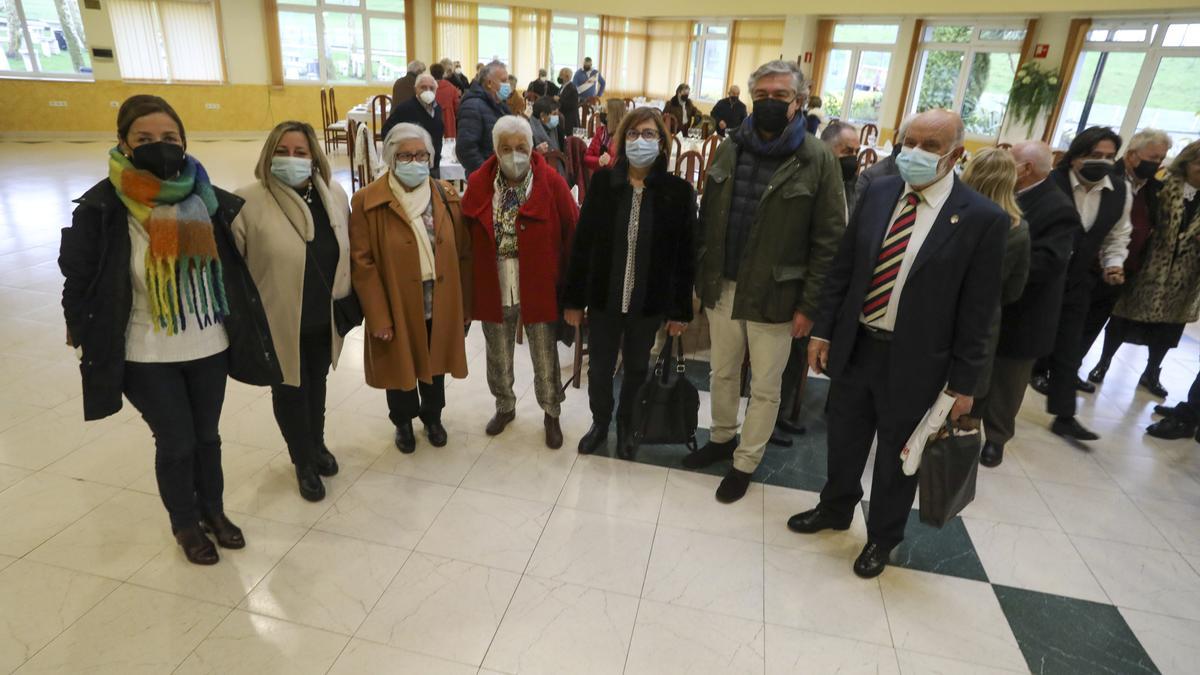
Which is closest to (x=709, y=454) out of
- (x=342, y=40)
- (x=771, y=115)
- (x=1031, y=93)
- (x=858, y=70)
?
(x=771, y=115)

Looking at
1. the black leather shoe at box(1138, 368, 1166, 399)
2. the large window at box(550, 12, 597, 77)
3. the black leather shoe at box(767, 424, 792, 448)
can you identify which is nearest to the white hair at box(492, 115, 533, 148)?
the black leather shoe at box(767, 424, 792, 448)

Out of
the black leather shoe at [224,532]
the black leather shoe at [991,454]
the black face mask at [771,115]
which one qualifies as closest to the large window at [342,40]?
the black leather shoe at [224,532]

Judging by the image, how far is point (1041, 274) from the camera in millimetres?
2672

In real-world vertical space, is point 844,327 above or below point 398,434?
above

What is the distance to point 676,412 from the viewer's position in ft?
9.19

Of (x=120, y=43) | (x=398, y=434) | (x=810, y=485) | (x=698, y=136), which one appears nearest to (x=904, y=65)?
(x=698, y=136)

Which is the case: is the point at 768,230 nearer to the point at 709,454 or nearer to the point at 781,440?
the point at 709,454

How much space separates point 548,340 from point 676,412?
67 centimetres

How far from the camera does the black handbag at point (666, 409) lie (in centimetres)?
277

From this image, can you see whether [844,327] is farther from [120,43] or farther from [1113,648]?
[120,43]

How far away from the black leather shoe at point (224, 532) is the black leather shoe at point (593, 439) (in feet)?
4.76

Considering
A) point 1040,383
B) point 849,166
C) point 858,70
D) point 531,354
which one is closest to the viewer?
point 531,354

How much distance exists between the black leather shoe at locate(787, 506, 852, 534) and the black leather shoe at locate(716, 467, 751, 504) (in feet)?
0.85

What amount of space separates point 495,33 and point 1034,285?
44.2ft
